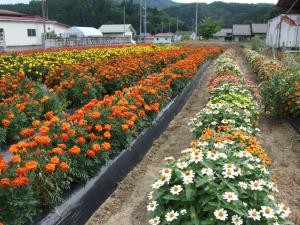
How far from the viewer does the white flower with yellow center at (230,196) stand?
95.4 inches

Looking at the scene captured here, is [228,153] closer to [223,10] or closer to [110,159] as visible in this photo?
[110,159]

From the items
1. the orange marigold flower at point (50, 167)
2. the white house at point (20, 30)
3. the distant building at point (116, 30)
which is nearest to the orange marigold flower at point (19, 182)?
the orange marigold flower at point (50, 167)

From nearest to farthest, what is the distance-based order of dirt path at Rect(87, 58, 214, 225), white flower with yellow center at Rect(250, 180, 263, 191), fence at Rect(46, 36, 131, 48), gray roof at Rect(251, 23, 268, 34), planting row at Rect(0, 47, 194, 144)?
white flower with yellow center at Rect(250, 180, 263, 191)
dirt path at Rect(87, 58, 214, 225)
planting row at Rect(0, 47, 194, 144)
fence at Rect(46, 36, 131, 48)
gray roof at Rect(251, 23, 268, 34)

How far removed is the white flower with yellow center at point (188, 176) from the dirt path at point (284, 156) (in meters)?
1.60

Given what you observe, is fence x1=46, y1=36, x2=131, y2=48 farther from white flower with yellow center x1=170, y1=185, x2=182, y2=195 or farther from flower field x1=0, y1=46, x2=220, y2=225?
white flower with yellow center x1=170, y1=185, x2=182, y2=195

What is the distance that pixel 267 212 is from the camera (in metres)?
2.44

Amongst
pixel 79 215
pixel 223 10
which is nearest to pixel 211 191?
pixel 79 215

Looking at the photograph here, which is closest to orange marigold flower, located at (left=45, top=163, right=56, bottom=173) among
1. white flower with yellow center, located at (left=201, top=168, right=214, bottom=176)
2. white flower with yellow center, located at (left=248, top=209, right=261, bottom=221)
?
white flower with yellow center, located at (left=201, top=168, right=214, bottom=176)

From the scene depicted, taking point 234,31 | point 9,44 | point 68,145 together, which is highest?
point 234,31

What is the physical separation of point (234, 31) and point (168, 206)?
7567 cm

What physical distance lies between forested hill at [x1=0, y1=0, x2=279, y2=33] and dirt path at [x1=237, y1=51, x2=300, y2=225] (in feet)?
199

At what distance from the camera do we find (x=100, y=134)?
402 centimetres

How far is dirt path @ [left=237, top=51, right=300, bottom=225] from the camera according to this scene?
4.04 meters

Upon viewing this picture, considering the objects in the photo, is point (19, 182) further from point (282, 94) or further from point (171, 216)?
point (282, 94)
